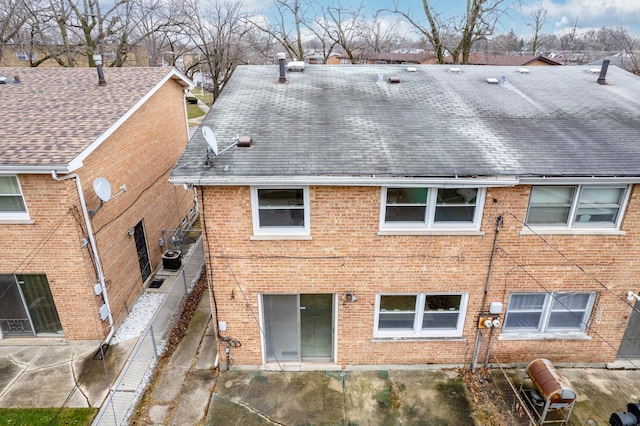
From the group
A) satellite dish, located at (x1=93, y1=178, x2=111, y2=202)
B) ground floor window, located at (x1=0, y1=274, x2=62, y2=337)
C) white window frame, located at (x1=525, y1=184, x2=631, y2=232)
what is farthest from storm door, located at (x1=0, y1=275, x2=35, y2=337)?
white window frame, located at (x1=525, y1=184, x2=631, y2=232)

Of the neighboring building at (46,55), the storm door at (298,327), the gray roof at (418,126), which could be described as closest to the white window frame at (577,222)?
the gray roof at (418,126)

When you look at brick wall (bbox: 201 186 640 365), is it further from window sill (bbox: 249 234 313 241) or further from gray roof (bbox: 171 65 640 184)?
gray roof (bbox: 171 65 640 184)

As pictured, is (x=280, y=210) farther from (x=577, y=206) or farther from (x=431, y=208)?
(x=577, y=206)

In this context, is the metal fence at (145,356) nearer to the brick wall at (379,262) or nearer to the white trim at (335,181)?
the brick wall at (379,262)

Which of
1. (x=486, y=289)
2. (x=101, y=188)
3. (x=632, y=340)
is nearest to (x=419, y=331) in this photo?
(x=486, y=289)

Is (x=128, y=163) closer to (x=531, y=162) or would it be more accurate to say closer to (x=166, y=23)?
(x=531, y=162)
